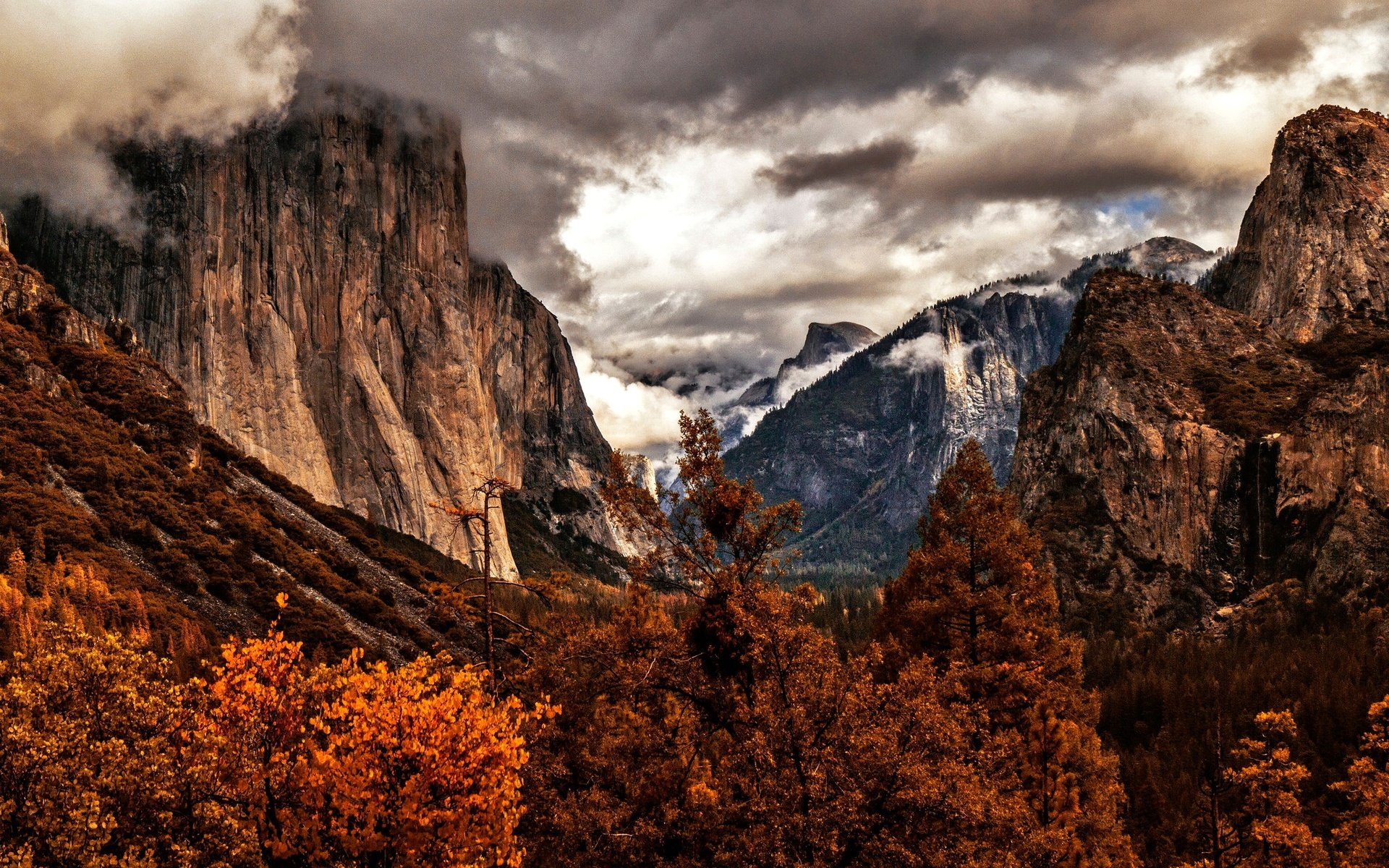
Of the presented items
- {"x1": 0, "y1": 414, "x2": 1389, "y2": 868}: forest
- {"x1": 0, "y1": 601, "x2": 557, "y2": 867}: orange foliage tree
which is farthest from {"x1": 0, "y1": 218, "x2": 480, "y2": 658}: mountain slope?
{"x1": 0, "y1": 414, "x2": 1389, "y2": 868}: forest

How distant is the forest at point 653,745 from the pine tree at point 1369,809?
4.7 inches

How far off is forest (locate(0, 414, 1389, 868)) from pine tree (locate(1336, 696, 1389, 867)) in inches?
4.7

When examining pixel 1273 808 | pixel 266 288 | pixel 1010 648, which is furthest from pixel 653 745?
pixel 266 288

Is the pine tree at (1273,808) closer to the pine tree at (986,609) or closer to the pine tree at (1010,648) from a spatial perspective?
the pine tree at (1010,648)

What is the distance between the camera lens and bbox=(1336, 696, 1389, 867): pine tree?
26797 mm

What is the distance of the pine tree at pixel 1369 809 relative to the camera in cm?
2680

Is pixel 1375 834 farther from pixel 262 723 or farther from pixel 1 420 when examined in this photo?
pixel 1 420

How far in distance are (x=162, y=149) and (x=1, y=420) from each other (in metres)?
82.0

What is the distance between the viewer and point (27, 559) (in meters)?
77.4

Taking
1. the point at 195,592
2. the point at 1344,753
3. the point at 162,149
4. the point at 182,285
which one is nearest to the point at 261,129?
the point at 162,149

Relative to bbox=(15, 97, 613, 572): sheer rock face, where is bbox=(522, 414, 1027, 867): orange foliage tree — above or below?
below

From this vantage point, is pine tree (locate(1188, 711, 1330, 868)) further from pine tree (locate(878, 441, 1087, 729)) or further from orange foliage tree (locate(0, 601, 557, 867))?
orange foliage tree (locate(0, 601, 557, 867))

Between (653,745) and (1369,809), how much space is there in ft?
65.1

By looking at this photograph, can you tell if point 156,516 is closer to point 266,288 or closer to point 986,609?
point 986,609
